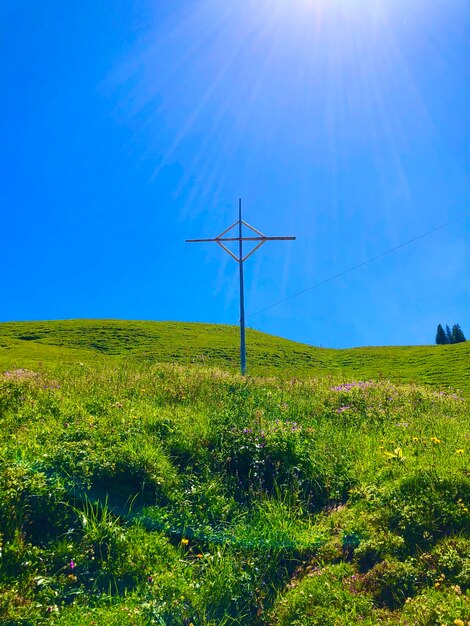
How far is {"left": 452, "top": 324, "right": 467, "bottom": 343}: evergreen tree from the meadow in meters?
60.7

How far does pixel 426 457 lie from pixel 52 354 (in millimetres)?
29813

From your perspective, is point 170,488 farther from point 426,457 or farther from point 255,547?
point 426,457

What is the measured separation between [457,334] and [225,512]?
68.2 meters

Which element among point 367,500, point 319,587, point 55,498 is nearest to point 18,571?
point 55,498

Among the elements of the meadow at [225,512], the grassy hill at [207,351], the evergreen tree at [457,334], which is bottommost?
the meadow at [225,512]

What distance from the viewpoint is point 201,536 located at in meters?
6.32

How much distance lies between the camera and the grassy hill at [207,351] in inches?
1259

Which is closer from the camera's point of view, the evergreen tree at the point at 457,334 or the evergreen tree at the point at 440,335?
the evergreen tree at the point at 457,334

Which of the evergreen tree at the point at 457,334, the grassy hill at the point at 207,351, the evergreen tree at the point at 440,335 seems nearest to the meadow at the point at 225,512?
the grassy hill at the point at 207,351

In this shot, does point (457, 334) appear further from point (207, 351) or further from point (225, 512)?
point (225, 512)

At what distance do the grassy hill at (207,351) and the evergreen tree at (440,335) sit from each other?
96.0 feet

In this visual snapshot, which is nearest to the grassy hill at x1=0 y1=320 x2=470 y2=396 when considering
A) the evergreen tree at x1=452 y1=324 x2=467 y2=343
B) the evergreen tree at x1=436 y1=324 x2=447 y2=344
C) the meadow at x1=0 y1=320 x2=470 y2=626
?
the meadow at x1=0 y1=320 x2=470 y2=626

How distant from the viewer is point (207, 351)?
40.6 meters

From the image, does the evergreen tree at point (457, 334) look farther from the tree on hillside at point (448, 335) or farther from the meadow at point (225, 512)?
the meadow at point (225, 512)
